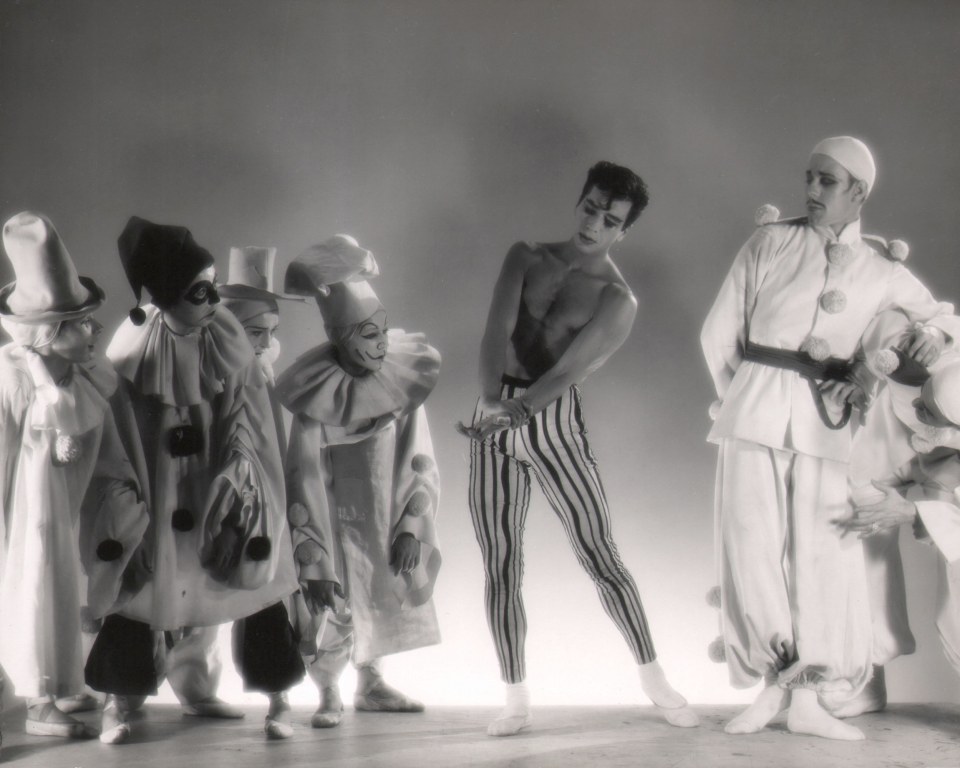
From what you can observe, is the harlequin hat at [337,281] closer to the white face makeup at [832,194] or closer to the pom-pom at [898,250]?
the white face makeup at [832,194]

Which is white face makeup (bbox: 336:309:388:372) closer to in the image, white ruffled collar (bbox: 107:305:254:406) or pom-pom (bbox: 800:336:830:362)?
white ruffled collar (bbox: 107:305:254:406)

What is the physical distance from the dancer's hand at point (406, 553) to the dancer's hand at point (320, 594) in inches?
7.5

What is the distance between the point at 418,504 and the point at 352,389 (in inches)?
15.3

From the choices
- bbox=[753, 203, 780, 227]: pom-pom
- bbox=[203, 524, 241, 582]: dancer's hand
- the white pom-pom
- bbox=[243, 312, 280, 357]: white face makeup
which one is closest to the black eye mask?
bbox=[243, 312, 280, 357]: white face makeup

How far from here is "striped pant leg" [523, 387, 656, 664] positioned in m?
3.48

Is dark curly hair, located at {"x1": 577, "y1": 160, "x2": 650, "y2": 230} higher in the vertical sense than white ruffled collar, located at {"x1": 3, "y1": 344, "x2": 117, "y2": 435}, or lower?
higher

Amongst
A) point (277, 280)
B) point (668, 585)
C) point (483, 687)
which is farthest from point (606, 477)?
Result: point (277, 280)

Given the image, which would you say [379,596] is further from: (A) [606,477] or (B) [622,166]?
(B) [622,166]

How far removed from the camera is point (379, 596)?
3643 millimetres

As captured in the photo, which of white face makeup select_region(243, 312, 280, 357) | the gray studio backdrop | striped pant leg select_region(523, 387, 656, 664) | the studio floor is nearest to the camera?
the studio floor

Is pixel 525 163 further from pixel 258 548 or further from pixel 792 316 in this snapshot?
pixel 258 548

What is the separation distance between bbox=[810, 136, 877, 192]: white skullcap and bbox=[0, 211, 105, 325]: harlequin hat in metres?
2.14

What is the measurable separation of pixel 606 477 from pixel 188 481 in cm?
126

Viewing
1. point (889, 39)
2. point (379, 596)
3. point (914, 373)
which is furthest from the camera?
point (889, 39)
